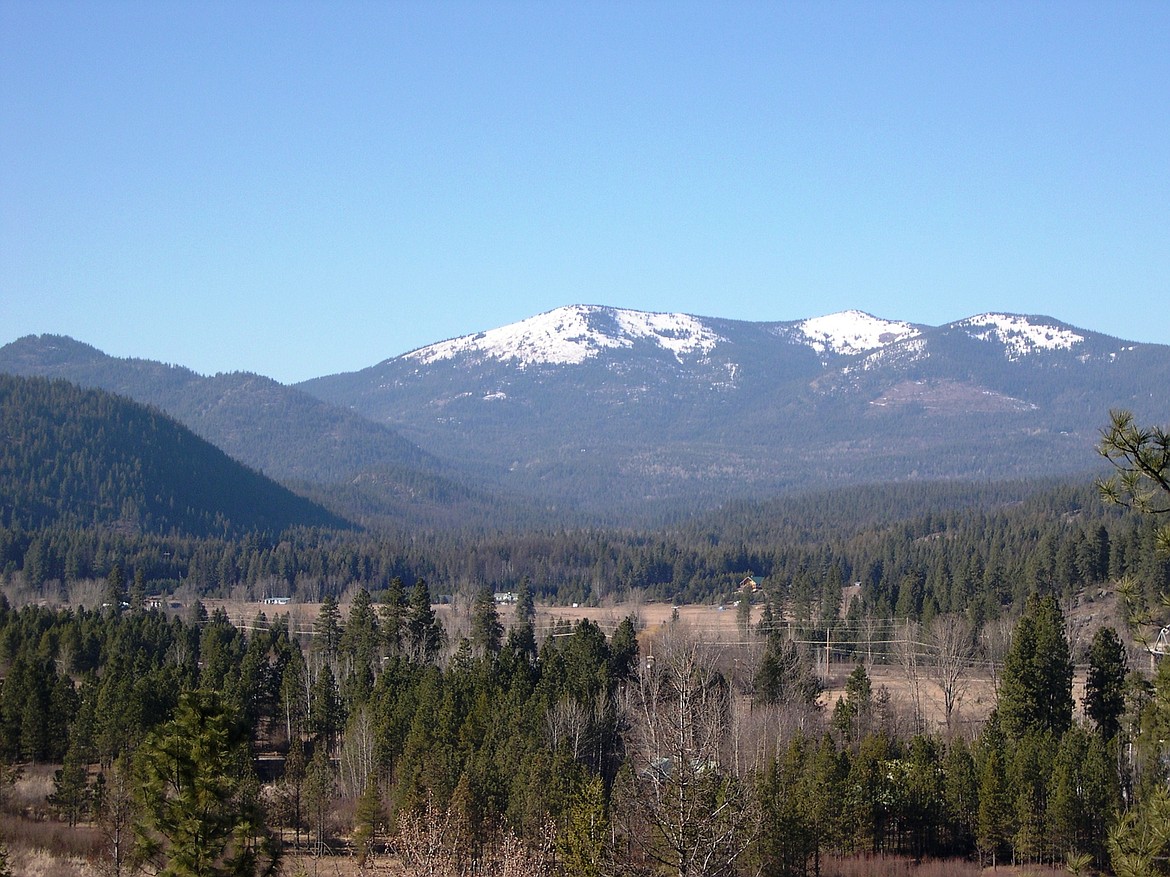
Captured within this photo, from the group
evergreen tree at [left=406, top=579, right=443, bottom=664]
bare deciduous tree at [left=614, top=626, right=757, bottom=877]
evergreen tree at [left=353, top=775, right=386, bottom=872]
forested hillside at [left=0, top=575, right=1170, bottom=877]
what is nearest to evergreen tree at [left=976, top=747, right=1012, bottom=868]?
forested hillside at [left=0, top=575, right=1170, bottom=877]

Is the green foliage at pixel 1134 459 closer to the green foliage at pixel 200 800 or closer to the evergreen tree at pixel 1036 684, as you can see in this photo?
the green foliage at pixel 200 800

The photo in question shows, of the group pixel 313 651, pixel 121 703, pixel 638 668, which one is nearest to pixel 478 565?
pixel 313 651

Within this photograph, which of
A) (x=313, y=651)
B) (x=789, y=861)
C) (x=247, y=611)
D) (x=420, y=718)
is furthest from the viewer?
(x=247, y=611)

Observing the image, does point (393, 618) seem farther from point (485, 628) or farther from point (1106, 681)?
point (1106, 681)

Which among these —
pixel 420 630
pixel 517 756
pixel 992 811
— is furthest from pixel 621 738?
pixel 420 630

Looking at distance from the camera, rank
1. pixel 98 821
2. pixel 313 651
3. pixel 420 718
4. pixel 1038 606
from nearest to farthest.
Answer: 1. pixel 98 821
2. pixel 420 718
3. pixel 1038 606
4. pixel 313 651

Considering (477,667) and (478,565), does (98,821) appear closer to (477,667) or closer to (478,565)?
(477,667)

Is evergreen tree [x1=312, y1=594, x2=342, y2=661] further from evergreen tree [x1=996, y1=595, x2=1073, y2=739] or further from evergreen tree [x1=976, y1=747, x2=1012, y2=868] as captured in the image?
evergreen tree [x1=976, y1=747, x2=1012, y2=868]

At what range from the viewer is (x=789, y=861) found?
41.6 meters

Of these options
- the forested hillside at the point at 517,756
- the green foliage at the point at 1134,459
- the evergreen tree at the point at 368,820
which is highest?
the green foliage at the point at 1134,459

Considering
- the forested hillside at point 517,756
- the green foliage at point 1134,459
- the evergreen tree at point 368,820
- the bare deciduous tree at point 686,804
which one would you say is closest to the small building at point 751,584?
the forested hillside at point 517,756

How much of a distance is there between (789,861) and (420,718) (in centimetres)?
1739

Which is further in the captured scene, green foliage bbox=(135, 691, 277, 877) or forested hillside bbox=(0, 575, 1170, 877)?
forested hillside bbox=(0, 575, 1170, 877)

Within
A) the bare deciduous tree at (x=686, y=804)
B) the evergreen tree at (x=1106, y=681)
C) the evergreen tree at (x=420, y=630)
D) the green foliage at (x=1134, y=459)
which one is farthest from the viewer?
the evergreen tree at (x=420, y=630)
